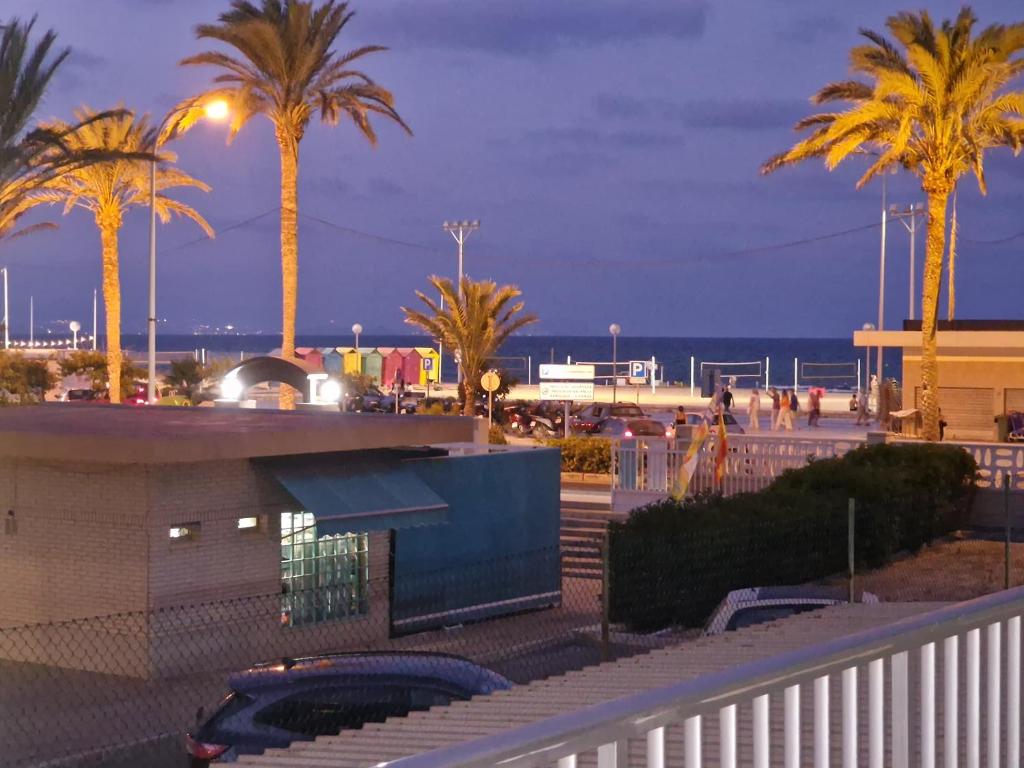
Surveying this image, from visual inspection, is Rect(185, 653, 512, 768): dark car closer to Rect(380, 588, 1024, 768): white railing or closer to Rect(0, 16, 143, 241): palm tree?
Rect(380, 588, 1024, 768): white railing

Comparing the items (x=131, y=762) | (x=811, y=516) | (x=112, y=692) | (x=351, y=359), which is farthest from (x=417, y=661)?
(x=351, y=359)

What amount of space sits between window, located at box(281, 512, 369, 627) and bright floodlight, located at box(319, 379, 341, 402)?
44.6 feet

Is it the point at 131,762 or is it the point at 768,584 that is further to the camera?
the point at 768,584

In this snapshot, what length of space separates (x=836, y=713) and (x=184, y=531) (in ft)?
45.5

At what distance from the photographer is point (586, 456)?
126 feet

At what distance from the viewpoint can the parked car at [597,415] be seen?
53.0 meters

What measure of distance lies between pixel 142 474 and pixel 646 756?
13.9 meters

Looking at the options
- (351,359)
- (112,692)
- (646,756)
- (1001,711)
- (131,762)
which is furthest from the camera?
(351,359)

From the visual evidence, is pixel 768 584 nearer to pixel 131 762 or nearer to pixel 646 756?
pixel 131 762

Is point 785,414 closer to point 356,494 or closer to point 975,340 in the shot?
point 975,340

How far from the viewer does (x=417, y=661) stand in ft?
35.6

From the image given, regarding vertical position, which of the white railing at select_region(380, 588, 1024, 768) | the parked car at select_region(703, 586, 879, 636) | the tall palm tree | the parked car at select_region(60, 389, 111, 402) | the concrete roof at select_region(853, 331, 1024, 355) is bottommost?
the parked car at select_region(703, 586, 879, 636)

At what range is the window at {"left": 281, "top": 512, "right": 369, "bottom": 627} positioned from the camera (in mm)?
18188

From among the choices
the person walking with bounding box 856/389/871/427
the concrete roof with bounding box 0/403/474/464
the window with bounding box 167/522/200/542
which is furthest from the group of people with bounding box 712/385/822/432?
the window with bounding box 167/522/200/542
